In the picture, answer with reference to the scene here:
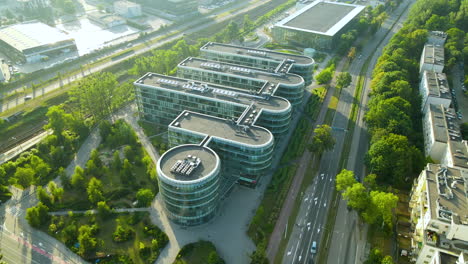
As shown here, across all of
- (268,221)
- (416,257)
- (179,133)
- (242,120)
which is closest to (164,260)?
(268,221)

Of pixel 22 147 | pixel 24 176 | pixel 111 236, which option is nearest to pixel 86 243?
pixel 111 236

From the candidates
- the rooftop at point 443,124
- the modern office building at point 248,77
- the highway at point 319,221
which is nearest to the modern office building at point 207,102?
the modern office building at point 248,77

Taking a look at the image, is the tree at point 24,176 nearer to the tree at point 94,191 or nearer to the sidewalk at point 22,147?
the tree at point 94,191

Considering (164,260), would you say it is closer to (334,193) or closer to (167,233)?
(167,233)

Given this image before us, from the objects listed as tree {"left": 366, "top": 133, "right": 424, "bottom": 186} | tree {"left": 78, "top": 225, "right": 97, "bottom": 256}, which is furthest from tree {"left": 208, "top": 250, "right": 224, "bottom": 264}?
tree {"left": 366, "top": 133, "right": 424, "bottom": 186}

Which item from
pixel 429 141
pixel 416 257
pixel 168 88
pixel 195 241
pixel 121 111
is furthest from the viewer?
pixel 121 111

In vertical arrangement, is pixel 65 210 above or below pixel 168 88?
below

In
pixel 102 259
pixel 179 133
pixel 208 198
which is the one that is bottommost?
pixel 102 259
